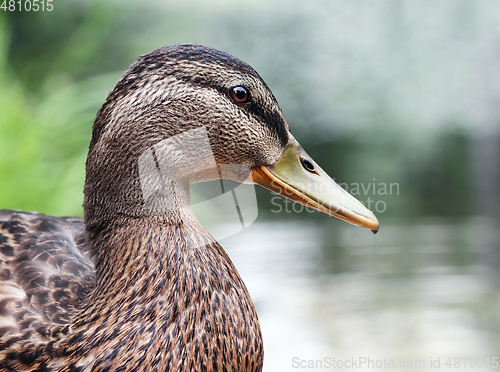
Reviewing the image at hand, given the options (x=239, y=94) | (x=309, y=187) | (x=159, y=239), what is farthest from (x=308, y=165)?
(x=159, y=239)

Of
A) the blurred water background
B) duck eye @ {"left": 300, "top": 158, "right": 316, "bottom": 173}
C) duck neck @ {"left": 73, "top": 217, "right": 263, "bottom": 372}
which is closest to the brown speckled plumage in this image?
duck neck @ {"left": 73, "top": 217, "right": 263, "bottom": 372}

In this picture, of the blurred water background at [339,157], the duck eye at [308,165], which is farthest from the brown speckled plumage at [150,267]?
the blurred water background at [339,157]

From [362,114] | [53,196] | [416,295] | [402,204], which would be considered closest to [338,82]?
[362,114]

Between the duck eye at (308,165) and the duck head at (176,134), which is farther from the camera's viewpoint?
the duck eye at (308,165)

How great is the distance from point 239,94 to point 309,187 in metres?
0.28

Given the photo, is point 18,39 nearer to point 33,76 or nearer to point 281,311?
point 33,76

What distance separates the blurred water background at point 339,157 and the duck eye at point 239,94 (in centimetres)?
145

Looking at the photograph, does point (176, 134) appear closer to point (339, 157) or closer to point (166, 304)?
point (166, 304)

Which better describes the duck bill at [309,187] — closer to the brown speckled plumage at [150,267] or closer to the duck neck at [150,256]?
the brown speckled plumage at [150,267]

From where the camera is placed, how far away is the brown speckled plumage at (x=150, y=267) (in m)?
0.94

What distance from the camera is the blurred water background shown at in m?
2.40

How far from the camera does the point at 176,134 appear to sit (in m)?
1.01

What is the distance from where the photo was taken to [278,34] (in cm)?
440

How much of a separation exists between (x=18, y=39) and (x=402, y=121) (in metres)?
3.55
